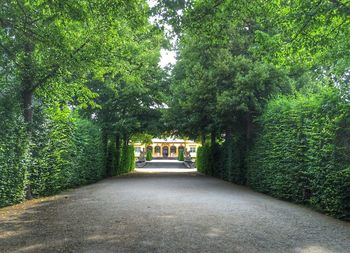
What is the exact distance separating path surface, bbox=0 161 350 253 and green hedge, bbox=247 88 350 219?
65 cm

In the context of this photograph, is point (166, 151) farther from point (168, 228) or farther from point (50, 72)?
point (168, 228)

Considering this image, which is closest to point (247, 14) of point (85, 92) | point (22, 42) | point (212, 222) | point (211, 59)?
point (212, 222)

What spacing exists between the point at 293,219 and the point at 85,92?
826 cm

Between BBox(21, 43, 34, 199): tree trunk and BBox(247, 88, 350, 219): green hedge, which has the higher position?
BBox(21, 43, 34, 199): tree trunk

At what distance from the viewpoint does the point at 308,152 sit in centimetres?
997

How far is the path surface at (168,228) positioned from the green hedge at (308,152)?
0.65 m

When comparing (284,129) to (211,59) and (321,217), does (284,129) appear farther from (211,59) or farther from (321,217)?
(211,59)

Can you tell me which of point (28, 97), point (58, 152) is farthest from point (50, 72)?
point (58, 152)

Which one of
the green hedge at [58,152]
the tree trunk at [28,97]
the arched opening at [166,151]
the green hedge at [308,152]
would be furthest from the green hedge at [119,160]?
the arched opening at [166,151]

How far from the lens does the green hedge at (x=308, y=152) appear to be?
8375 mm

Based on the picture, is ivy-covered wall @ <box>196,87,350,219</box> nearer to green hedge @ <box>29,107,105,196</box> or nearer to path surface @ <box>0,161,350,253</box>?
path surface @ <box>0,161,350,253</box>

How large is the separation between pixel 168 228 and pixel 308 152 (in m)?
5.18

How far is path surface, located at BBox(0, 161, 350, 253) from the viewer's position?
549 cm

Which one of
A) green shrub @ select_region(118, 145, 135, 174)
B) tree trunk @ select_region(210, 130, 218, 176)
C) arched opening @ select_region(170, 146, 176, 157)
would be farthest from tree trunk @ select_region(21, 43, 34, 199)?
arched opening @ select_region(170, 146, 176, 157)
